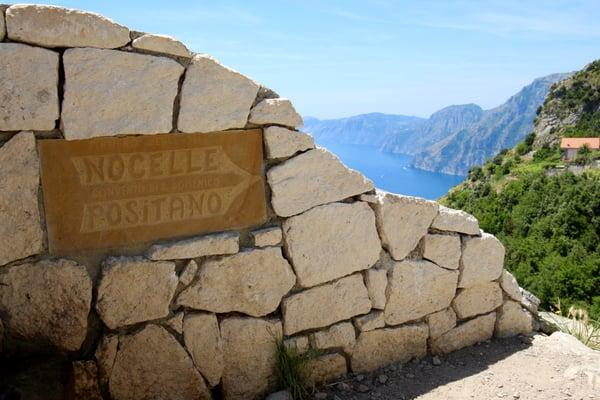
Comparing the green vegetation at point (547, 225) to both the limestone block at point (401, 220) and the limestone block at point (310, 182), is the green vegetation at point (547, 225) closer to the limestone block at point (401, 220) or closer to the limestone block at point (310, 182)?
the limestone block at point (401, 220)

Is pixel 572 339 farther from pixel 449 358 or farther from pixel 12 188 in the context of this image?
pixel 12 188

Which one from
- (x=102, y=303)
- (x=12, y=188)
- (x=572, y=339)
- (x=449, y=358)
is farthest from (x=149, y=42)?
(x=572, y=339)

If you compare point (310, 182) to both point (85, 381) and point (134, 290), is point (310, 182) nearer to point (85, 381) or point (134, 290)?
point (134, 290)

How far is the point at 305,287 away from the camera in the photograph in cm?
323

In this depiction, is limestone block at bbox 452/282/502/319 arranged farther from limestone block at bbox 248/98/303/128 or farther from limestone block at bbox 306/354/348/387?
limestone block at bbox 248/98/303/128

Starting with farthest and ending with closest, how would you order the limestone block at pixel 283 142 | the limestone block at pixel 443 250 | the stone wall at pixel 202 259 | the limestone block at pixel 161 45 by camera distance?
1. the limestone block at pixel 443 250
2. the limestone block at pixel 283 142
3. the limestone block at pixel 161 45
4. the stone wall at pixel 202 259

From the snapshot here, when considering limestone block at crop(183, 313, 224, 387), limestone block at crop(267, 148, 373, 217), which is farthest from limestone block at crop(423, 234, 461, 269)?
limestone block at crop(183, 313, 224, 387)

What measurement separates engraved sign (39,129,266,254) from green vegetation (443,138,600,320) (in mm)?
16959

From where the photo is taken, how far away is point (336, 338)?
3.35 metres

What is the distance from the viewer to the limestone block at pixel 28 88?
2.33 meters

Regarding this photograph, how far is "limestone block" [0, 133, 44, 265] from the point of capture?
2387 mm

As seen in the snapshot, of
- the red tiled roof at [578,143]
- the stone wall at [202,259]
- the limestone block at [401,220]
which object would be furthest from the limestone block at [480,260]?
the red tiled roof at [578,143]

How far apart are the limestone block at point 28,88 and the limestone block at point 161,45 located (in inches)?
16.4

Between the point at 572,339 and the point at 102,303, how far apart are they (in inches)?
138
